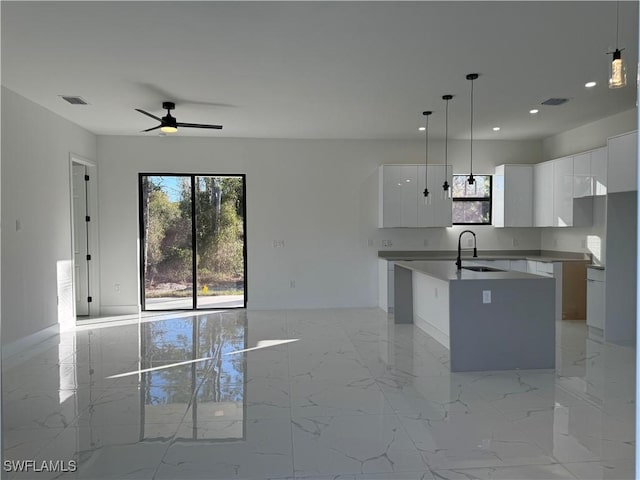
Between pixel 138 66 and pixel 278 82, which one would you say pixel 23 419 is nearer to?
pixel 138 66

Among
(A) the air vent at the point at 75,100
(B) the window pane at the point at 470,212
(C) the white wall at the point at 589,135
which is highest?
(A) the air vent at the point at 75,100

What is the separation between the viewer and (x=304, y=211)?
7332mm

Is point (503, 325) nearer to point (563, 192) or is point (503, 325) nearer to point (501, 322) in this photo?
point (501, 322)

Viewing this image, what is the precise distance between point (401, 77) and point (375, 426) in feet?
10.6

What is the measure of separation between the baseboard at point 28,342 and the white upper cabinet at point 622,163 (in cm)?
675

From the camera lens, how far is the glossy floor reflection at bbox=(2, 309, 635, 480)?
8.39 feet

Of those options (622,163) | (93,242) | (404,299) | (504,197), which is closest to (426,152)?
(504,197)

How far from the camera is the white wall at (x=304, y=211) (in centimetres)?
706

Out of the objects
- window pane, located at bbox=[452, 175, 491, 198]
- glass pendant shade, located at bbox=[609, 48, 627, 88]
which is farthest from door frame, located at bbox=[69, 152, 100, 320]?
glass pendant shade, located at bbox=[609, 48, 627, 88]

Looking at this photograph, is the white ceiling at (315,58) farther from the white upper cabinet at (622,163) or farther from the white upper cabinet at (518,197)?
the white upper cabinet at (518,197)

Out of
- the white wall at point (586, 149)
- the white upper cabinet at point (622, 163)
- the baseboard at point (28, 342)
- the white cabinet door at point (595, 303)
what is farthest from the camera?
the white wall at point (586, 149)

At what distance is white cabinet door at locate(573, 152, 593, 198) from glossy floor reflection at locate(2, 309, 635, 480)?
2.04 meters

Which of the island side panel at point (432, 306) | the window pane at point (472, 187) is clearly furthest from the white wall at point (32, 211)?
the window pane at point (472, 187)

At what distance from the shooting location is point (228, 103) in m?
5.26
